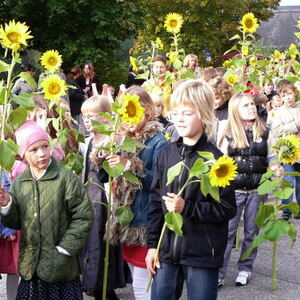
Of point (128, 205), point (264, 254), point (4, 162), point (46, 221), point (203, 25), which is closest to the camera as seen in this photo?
point (4, 162)

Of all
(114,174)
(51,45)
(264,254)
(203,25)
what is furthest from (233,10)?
(114,174)

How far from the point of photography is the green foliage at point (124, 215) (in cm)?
369

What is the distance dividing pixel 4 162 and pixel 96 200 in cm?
131

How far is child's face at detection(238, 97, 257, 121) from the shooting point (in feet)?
16.3

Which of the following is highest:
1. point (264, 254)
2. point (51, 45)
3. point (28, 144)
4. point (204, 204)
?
point (51, 45)

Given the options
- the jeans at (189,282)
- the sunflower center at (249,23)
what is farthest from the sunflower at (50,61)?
the sunflower center at (249,23)

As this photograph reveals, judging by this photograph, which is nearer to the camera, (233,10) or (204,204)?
(204,204)

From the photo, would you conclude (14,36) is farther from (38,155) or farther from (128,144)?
(128,144)

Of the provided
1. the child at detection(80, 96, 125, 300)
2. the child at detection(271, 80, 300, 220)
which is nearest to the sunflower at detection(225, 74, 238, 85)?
the child at detection(271, 80, 300, 220)

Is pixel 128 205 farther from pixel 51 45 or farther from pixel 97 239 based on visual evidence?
pixel 51 45

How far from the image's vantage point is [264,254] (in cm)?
606

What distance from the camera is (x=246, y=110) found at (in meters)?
4.95

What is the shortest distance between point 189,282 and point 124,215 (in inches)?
26.5

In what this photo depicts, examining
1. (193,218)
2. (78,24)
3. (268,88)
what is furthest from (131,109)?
(78,24)
